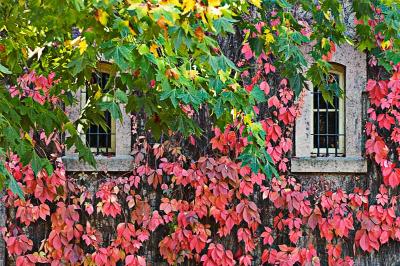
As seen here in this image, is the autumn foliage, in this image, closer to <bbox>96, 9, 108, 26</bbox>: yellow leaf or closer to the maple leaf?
the maple leaf

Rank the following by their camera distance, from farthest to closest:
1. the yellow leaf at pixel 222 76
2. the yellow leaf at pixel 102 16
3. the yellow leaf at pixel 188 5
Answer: the yellow leaf at pixel 222 76
the yellow leaf at pixel 102 16
the yellow leaf at pixel 188 5

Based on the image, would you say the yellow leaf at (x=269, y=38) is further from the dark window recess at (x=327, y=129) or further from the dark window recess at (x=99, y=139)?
the dark window recess at (x=99, y=139)

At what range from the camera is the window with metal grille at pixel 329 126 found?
29.3ft

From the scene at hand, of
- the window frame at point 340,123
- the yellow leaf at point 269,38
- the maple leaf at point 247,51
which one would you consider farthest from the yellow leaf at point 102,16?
the window frame at point 340,123

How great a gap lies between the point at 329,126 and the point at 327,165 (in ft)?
1.83

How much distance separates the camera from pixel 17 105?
5148 millimetres

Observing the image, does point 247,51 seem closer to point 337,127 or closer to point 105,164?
point 337,127

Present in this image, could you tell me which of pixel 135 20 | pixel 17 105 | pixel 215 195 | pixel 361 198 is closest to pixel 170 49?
pixel 135 20

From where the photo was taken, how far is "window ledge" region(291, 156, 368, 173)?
8.66 metres

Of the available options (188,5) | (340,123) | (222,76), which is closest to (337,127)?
(340,123)

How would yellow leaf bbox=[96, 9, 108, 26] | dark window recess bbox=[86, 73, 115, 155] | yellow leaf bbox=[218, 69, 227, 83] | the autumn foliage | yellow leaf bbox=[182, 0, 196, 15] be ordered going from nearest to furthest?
yellow leaf bbox=[182, 0, 196, 15]
yellow leaf bbox=[96, 9, 108, 26]
yellow leaf bbox=[218, 69, 227, 83]
the autumn foliage
dark window recess bbox=[86, 73, 115, 155]

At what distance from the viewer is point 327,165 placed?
867cm

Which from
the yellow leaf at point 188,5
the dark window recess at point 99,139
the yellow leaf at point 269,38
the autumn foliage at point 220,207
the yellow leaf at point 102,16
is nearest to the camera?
the yellow leaf at point 188,5

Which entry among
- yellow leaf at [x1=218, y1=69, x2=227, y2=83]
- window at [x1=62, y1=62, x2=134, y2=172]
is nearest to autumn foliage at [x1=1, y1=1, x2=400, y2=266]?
window at [x1=62, y1=62, x2=134, y2=172]
